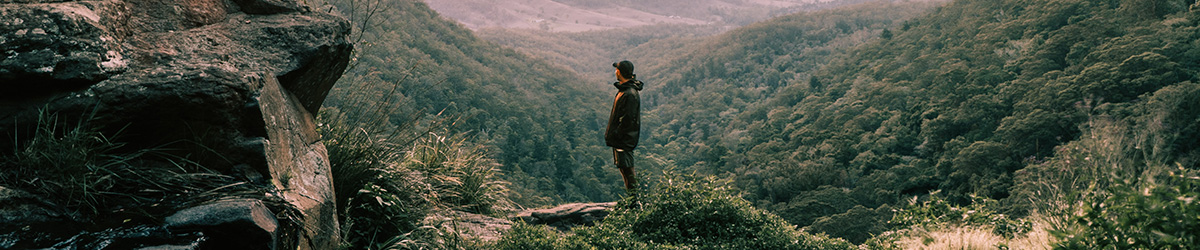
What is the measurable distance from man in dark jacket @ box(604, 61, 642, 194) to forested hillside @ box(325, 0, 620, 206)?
32.5 m

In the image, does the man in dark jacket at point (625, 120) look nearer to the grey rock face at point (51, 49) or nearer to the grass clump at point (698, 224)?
the grass clump at point (698, 224)

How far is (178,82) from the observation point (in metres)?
3.11

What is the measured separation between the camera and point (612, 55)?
149m

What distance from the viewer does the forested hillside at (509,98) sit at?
52.2 meters

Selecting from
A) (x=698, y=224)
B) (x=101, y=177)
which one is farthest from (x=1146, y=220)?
(x=101, y=177)

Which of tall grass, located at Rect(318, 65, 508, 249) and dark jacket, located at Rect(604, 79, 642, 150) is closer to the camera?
tall grass, located at Rect(318, 65, 508, 249)

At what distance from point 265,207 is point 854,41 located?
393 ft

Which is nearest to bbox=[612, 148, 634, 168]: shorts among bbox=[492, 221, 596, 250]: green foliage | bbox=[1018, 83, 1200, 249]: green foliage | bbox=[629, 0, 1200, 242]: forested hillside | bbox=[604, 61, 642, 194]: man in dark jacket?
bbox=[604, 61, 642, 194]: man in dark jacket

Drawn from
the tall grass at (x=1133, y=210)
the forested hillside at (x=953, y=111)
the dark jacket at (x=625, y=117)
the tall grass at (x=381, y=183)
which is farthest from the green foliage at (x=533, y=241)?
the forested hillside at (x=953, y=111)

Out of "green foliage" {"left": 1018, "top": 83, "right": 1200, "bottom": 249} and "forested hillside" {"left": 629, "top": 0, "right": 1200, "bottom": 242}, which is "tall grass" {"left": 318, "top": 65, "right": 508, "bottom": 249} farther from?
"forested hillside" {"left": 629, "top": 0, "right": 1200, "bottom": 242}

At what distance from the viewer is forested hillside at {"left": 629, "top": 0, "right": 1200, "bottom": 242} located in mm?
35219

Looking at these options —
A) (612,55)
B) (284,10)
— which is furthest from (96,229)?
(612,55)

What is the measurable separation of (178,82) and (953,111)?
2024 inches

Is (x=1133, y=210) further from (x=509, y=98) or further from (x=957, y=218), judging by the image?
(x=509, y=98)
